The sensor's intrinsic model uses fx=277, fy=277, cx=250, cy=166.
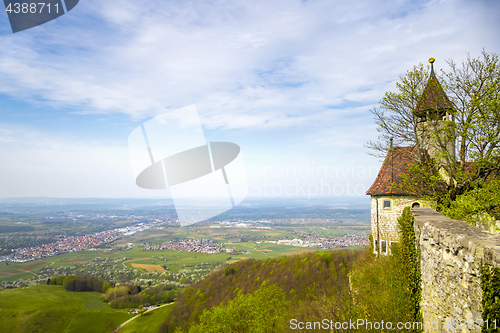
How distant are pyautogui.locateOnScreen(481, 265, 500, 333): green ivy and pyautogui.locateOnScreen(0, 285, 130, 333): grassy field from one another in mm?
46455

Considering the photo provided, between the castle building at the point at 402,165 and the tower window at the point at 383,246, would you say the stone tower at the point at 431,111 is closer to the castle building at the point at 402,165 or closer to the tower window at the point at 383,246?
the castle building at the point at 402,165

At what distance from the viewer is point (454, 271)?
11.8 ft

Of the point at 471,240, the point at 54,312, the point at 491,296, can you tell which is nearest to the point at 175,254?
the point at 54,312

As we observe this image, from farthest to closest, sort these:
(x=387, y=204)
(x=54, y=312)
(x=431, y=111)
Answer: (x=54, y=312) < (x=387, y=204) < (x=431, y=111)

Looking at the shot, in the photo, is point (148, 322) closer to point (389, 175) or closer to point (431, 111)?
point (389, 175)

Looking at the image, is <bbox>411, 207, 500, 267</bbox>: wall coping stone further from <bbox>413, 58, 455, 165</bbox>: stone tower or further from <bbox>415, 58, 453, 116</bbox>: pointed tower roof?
<bbox>415, 58, 453, 116</bbox>: pointed tower roof

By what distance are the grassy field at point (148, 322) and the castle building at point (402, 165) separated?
32.1 meters

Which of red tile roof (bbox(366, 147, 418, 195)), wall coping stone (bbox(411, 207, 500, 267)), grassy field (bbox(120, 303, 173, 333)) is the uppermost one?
red tile roof (bbox(366, 147, 418, 195))

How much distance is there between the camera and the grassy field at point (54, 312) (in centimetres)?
4016

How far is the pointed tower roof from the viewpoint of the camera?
13.6 metres

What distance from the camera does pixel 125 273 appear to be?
59.6 m

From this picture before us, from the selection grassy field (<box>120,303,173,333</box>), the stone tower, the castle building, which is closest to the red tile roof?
the castle building

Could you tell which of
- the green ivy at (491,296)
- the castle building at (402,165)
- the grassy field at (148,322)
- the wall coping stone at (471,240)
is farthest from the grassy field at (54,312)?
the green ivy at (491,296)

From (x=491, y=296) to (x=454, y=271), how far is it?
2.69 feet
